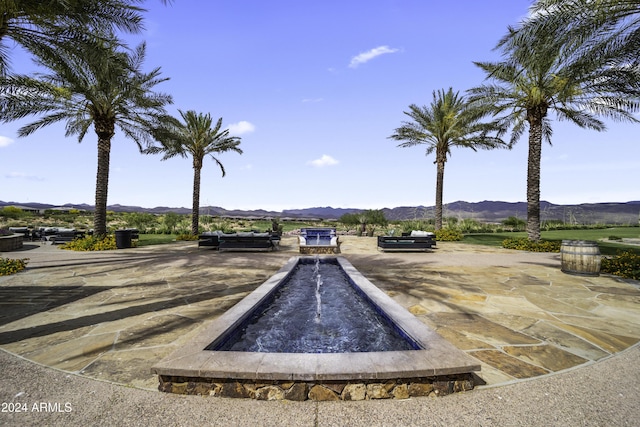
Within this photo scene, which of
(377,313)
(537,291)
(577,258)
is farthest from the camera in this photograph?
(577,258)

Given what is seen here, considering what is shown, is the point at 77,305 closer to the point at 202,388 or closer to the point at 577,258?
the point at 202,388

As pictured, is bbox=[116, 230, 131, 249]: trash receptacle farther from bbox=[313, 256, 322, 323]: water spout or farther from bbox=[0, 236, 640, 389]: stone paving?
bbox=[313, 256, 322, 323]: water spout

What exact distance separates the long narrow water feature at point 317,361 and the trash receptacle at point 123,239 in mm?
11867

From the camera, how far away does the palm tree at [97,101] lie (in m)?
10.8

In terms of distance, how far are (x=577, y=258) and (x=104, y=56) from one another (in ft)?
46.3

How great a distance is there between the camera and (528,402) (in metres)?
2.50

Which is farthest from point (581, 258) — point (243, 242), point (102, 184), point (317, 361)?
point (102, 184)

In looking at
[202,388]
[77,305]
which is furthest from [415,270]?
[77,305]

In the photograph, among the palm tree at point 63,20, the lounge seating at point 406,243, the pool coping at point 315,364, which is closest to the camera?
the pool coping at point 315,364

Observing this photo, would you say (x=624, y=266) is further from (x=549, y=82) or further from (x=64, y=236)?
(x=64, y=236)

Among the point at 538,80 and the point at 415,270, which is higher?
the point at 538,80

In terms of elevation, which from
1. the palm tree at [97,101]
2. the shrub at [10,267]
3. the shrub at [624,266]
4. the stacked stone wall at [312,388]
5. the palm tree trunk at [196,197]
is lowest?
the shrub at [10,267]

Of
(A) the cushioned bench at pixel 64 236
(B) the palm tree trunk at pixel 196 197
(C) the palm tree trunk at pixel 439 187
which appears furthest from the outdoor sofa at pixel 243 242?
(C) the palm tree trunk at pixel 439 187

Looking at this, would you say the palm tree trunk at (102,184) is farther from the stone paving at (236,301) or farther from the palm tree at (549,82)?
the palm tree at (549,82)
